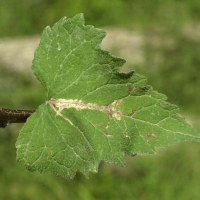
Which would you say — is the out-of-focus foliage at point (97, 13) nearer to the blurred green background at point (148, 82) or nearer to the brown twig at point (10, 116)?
the blurred green background at point (148, 82)

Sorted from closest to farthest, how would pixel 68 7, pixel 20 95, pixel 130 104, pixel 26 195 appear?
pixel 130 104 < pixel 26 195 < pixel 20 95 < pixel 68 7

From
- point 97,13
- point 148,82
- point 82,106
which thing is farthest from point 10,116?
point 97,13

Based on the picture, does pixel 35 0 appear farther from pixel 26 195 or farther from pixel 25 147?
pixel 25 147

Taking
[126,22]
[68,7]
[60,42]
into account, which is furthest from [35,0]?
[60,42]

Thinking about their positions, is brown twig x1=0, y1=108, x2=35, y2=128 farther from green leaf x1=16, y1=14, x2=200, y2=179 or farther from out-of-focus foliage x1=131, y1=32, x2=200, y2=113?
out-of-focus foliage x1=131, y1=32, x2=200, y2=113

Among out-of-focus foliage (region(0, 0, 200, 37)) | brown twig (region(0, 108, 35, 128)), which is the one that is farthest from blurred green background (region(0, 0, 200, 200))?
brown twig (region(0, 108, 35, 128))

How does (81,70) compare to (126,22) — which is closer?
(81,70)

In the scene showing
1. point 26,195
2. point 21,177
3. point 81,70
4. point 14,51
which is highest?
point 14,51
